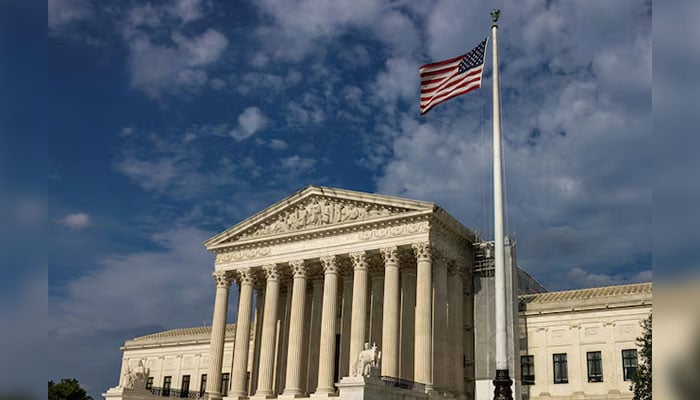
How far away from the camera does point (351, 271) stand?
57.8 metres

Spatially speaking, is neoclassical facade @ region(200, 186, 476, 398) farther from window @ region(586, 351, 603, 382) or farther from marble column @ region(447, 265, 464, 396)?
window @ region(586, 351, 603, 382)

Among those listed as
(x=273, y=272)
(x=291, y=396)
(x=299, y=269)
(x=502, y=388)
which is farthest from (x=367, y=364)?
(x=502, y=388)

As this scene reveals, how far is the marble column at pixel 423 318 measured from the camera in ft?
158

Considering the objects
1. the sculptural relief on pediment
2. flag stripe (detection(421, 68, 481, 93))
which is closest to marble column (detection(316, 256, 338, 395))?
the sculptural relief on pediment

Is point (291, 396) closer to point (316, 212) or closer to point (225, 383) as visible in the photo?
point (316, 212)

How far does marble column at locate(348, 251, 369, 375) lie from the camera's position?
50156mm

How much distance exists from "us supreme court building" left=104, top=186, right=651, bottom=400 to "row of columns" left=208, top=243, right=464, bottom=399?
0.09 metres

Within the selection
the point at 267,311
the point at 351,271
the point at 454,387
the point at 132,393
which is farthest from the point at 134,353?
the point at 454,387

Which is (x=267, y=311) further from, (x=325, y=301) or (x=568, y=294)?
(x=568, y=294)

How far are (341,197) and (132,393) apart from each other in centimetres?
2338

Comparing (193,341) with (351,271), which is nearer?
(351,271)

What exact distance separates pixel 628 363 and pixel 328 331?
23.3 metres
